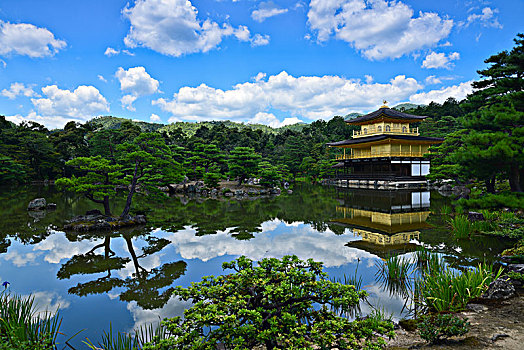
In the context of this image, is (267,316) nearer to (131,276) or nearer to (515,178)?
(131,276)

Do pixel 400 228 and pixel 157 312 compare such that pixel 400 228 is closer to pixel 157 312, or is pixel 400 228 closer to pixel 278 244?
pixel 278 244

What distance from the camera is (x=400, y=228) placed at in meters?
10.7

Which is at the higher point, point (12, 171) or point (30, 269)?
point (12, 171)

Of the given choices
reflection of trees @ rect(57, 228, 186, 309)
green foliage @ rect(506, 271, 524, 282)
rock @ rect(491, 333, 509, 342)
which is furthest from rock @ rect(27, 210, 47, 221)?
green foliage @ rect(506, 271, 524, 282)

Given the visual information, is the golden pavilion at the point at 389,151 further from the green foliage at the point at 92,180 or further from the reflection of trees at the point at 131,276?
the reflection of trees at the point at 131,276

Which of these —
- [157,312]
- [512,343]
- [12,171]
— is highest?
[12,171]

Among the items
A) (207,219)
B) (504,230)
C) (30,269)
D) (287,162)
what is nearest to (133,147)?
(207,219)

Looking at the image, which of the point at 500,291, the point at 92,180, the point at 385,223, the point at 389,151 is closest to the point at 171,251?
the point at 92,180

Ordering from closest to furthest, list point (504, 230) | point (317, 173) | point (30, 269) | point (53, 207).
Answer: point (30, 269) < point (504, 230) < point (53, 207) < point (317, 173)

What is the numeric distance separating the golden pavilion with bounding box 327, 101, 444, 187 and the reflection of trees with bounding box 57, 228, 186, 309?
22745 mm

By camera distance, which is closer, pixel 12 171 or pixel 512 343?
pixel 512 343

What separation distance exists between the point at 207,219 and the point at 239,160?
12903mm

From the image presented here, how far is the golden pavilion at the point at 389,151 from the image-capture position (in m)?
26.4

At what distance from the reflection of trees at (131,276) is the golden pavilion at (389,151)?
22.7 metres
